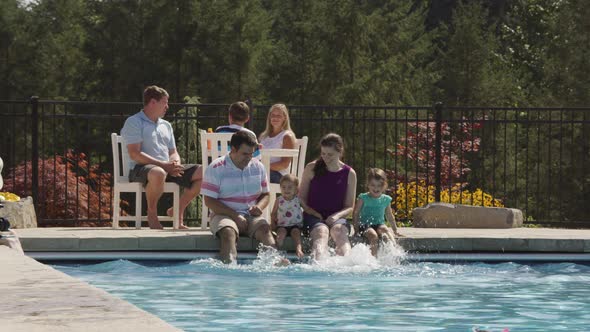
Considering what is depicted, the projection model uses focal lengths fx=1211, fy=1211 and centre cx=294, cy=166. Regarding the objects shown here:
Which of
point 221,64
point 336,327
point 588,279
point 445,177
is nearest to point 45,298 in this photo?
point 336,327

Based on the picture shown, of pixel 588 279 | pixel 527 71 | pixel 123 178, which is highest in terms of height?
pixel 527 71

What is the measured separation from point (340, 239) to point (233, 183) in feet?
3.19

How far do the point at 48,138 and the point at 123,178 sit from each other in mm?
20509

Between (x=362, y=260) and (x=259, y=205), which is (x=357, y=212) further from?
(x=259, y=205)

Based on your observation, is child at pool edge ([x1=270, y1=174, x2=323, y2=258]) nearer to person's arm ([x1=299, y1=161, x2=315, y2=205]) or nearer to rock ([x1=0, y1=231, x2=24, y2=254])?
person's arm ([x1=299, y1=161, x2=315, y2=205])

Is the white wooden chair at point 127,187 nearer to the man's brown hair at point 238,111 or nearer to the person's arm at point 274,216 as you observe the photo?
the man's brown hair at point 238,111

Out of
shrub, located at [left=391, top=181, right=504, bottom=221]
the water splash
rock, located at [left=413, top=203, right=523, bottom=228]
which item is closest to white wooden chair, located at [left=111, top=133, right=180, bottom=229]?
the water splash

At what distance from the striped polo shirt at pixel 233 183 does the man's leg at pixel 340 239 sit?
0.73 m

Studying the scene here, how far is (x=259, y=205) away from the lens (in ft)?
31.7

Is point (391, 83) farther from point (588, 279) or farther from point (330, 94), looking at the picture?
point (588, 279)

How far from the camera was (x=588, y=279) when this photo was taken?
29.5ft

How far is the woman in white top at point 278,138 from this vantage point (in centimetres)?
1066

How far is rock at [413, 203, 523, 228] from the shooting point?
38.4 feet

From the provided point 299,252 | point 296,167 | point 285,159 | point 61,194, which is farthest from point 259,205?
point 61,194
